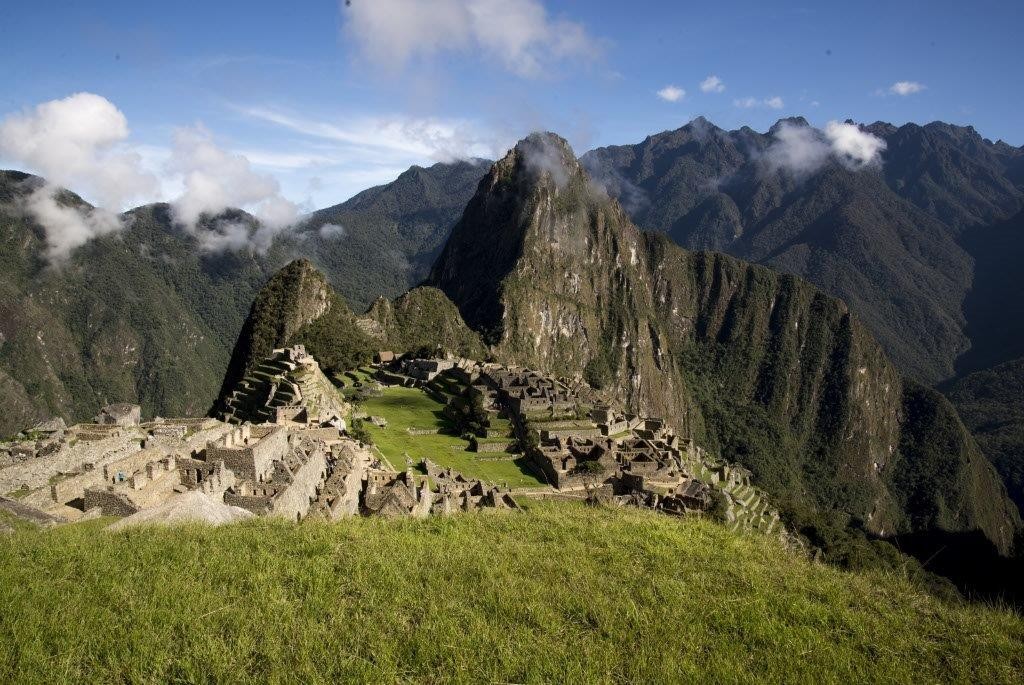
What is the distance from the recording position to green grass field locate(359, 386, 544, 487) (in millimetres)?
35062

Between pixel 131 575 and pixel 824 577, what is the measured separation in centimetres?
869

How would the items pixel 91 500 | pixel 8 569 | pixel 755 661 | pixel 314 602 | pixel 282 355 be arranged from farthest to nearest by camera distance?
pixel 282 355
pixel 91 500
pixel 8 569
pixel 314 602
pixel 755 661

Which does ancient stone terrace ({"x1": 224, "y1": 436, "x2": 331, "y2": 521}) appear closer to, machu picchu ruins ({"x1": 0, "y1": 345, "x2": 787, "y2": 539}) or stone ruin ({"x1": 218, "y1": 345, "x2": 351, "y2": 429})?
machu picchu ruins ({"x1": 0, "y1": 345, "x2": 787, "y2": 539})

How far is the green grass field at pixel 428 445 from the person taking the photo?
35.1 metres

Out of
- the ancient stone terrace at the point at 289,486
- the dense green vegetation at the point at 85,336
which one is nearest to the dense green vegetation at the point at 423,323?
the dense green vegetation at the point at 85,336

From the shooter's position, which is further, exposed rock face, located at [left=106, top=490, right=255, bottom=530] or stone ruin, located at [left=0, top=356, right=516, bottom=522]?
stone ruin, located at [left=0, top=356, right=516, bottom=522]

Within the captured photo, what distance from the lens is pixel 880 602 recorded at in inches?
290

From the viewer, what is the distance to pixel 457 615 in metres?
6.56

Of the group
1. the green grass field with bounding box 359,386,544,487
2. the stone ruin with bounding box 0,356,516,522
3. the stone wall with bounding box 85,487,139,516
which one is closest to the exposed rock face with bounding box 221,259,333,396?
the green grass field with bounding box 359,386,544,487

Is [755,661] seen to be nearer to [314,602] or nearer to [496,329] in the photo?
[314,602]

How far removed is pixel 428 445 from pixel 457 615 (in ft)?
110

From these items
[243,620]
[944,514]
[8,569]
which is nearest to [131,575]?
[8,569]

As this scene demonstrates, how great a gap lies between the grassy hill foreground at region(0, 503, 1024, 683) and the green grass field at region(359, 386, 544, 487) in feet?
77.0

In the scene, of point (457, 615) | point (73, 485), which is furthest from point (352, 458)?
point (457, 615)
